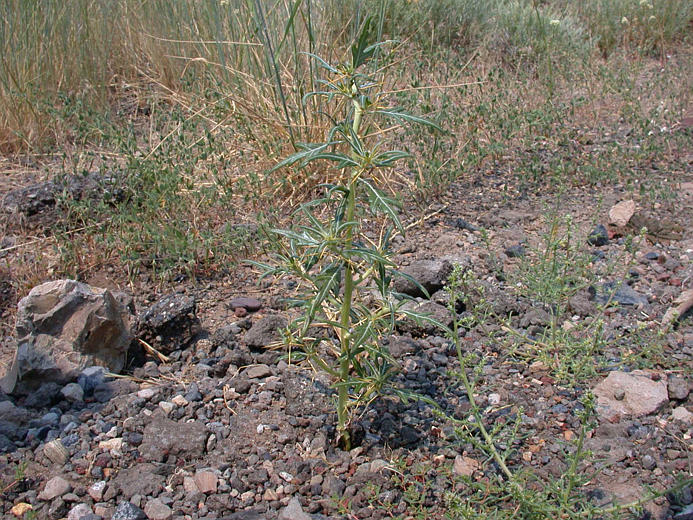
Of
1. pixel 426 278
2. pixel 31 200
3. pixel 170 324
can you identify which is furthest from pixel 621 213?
pixel 31 200

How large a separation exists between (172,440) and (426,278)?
4.35 ft

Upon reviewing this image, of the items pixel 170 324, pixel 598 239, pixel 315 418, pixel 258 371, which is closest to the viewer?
pixel 315 418

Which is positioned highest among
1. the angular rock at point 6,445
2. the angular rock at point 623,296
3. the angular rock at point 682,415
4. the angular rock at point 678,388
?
the angular rock at point 678,388

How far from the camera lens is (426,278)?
120 inches

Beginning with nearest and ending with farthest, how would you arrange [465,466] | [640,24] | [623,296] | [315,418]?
1. [465,466]
2. [315,418]
3. [623,296]
4. [640,24]

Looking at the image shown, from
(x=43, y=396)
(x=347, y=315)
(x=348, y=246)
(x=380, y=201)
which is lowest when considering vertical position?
(x=43, y=396)

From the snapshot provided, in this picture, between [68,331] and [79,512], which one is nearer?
[79,512]

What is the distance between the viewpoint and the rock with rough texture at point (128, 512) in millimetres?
1990

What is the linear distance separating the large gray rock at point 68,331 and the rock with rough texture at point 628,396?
5.99 feet

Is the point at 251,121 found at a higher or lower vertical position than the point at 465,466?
higher

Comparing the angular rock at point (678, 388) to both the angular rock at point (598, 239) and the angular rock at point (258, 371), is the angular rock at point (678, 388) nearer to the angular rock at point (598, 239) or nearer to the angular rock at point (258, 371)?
the angular rock at point (598, 239)

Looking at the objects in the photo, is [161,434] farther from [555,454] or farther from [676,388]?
[676,388]

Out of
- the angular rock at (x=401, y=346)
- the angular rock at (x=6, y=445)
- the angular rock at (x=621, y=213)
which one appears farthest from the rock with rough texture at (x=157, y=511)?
the angular rock at (x=621, y=213)

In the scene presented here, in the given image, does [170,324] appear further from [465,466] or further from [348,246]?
[465,466]
